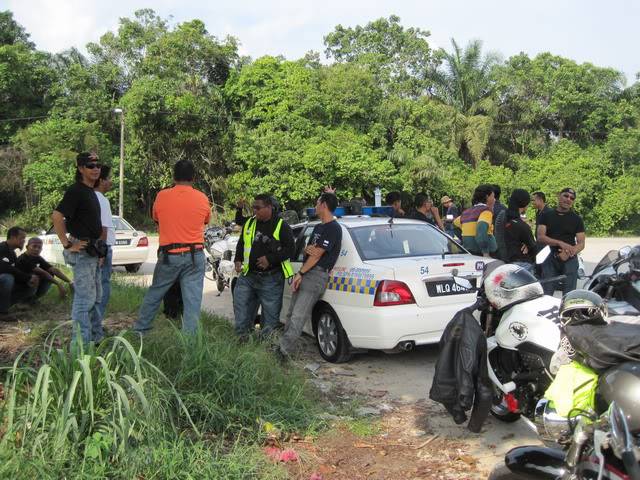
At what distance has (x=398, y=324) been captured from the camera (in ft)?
19.0

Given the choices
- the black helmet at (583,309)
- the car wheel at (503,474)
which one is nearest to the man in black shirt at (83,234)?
the car wheel at (503,474)

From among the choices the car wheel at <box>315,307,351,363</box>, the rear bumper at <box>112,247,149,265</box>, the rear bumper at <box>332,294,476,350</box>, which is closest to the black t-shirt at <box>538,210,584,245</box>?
the rear bumper at <box>332,294,476,350</box>

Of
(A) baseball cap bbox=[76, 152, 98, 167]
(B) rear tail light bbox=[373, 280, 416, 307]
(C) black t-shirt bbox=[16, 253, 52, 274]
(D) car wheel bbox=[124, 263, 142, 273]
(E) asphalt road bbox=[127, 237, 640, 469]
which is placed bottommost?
(E) asphalt road bbox=[127, 237, 640, 469]

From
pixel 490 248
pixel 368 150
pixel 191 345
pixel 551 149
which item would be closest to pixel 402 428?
pixel 191 345

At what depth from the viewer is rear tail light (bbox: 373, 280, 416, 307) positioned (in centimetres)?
583

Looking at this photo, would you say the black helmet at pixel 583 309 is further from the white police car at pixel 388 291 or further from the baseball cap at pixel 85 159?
the baseball cap at pixel 85 159

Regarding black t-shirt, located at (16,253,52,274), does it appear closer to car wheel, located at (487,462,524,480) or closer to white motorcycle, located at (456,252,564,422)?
white motorcycle, located at (456,252,564,422)

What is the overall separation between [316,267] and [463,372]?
256 cm

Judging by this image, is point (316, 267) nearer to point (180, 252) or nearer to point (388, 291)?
point (388, 291)

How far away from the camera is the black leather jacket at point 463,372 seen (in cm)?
391

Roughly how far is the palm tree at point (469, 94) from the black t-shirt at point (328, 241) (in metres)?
30.7

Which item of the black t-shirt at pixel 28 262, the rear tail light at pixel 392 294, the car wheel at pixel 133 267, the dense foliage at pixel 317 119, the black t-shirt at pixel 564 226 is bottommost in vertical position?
the car wheel at pixel 133 267

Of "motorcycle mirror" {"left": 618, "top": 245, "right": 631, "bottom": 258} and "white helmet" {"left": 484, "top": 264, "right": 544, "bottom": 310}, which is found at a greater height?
"motorcycle mirror" {"left": 618, "top": 245, "right": 631, "bottom": 258}

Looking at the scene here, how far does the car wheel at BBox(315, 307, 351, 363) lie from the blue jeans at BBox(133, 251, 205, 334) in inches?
53.7
